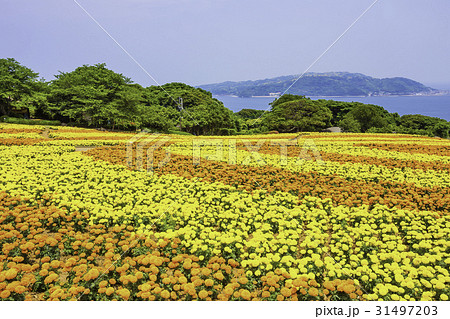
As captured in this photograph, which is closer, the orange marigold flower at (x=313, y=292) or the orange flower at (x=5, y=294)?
the orange flower at (x=5, y=294)

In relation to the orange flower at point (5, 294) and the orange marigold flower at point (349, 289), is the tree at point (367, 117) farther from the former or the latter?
the orange flower at point (5, 294)

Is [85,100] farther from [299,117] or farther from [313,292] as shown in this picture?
[313,292]

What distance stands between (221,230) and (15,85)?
37605 mm

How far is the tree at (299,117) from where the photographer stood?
4259 centimetres

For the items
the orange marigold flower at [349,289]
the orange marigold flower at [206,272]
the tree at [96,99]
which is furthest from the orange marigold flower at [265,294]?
the tree at [96,99]

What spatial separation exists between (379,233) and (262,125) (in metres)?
43.1

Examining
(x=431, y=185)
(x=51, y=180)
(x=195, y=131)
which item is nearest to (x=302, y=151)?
(x=431, y=185)

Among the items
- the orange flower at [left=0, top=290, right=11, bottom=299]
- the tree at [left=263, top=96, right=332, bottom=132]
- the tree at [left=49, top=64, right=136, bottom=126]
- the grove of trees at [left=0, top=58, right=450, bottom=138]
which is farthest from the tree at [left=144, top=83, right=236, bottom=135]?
the orange flower at [left=0, top=290, right=11, bottom=299]

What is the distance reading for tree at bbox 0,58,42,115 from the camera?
3183 cm

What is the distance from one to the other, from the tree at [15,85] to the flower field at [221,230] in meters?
24.8

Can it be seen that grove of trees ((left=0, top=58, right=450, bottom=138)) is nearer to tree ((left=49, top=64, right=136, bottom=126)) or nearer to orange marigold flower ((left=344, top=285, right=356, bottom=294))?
tree ((left=49, top=64, right=136, bottom=126))

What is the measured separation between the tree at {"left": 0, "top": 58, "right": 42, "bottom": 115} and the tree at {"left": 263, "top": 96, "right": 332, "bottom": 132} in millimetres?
32911

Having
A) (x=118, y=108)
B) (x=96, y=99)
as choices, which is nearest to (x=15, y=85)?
(x=96, y=99)
